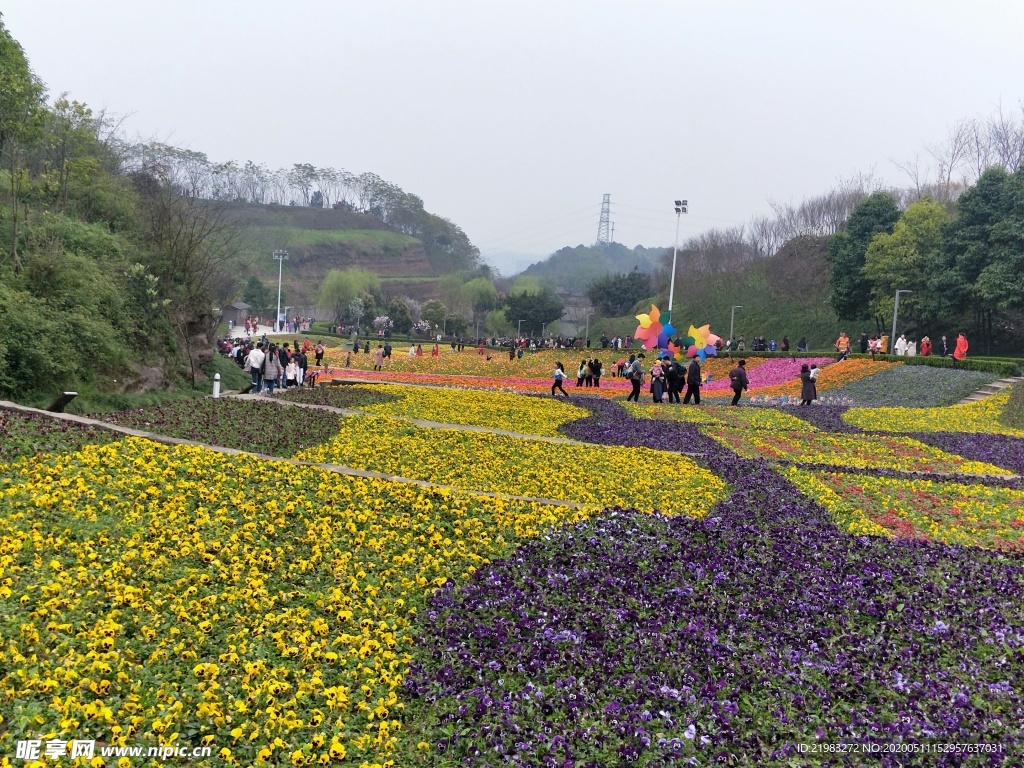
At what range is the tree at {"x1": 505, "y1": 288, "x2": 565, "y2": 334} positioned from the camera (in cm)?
9369

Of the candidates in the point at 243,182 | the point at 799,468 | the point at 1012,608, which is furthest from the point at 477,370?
the point at 243,182

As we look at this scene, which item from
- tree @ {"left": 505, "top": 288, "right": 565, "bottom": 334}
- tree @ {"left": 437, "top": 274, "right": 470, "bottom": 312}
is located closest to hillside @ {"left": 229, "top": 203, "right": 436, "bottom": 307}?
tree @ {"left": 437, "top": 274, "right": 470, "bottom": 312}

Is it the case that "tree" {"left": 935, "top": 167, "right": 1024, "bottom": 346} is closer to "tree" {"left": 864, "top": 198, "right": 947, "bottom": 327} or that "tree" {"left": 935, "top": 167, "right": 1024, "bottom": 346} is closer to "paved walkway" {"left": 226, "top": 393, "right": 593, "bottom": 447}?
"tree" {"left": 864, "top": 198, "right": 947, "bottom": 327}

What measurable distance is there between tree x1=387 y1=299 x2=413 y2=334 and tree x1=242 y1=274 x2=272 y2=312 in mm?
19660

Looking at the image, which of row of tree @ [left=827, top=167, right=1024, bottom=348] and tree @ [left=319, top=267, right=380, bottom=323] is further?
tree @ [left=319, top=267, right=380, bottom=323]

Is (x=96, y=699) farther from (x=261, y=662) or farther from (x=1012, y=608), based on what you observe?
(x=1012, y=608)

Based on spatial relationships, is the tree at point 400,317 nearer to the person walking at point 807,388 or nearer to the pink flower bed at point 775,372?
the pink flower bed at point 775,372

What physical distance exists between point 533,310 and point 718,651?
88.8 meters

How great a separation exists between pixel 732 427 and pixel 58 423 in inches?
616

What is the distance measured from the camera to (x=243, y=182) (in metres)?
165

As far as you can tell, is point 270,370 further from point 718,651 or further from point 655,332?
point 718,651

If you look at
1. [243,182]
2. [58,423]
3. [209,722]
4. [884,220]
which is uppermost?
[243,182]

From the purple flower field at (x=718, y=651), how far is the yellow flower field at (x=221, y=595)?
21.7 inches

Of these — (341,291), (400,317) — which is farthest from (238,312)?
(400,317)
